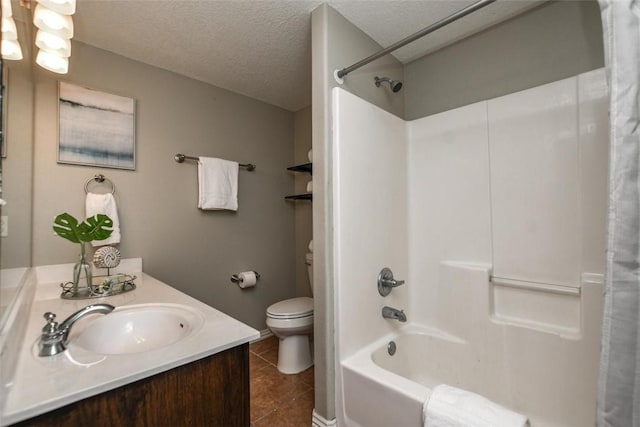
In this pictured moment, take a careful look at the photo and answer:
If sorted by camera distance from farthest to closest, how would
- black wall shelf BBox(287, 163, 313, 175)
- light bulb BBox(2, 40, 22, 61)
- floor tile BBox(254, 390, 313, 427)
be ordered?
1. black wall shelf BBox(287, 163, 313, 175)
2. floor tile BBox(254, 390, 313, 427)
3. light bulb BBox(2, 40, 22, 61)

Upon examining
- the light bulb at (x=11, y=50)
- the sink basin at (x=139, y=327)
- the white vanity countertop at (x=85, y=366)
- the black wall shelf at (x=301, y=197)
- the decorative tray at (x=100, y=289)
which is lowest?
the sink basin at (x=139, y=327)

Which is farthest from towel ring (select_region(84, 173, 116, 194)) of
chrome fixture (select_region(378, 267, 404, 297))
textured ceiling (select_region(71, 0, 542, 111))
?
chrome fixture (select_region(378, 267, 404, 297))

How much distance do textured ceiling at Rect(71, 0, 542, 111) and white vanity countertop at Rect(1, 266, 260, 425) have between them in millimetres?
1559

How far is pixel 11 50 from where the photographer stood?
37.7 inches

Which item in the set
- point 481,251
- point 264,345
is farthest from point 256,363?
point 481,251

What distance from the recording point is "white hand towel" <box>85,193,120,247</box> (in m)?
1.66

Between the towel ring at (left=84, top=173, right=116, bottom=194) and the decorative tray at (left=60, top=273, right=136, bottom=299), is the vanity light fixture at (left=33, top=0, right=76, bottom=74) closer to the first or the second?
Answer: the towel ring at (left=84, top=173, right=116, bottom=194)

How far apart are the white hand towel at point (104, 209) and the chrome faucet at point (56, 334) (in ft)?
3.22

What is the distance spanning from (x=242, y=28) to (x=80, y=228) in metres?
1.44

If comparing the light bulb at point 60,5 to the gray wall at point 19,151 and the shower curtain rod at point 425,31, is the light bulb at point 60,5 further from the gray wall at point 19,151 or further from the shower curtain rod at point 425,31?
the shower curtain rod at point 425,31

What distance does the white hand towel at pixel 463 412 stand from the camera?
0.90 meters

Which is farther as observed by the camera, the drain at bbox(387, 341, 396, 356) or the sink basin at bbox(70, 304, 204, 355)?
the drain at bbox(387, 341, 396, 356)

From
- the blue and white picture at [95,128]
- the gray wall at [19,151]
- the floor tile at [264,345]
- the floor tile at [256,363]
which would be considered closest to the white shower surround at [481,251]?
the floor tile at [256,363]

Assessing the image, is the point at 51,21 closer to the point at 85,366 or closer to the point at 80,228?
the point at 80,228
